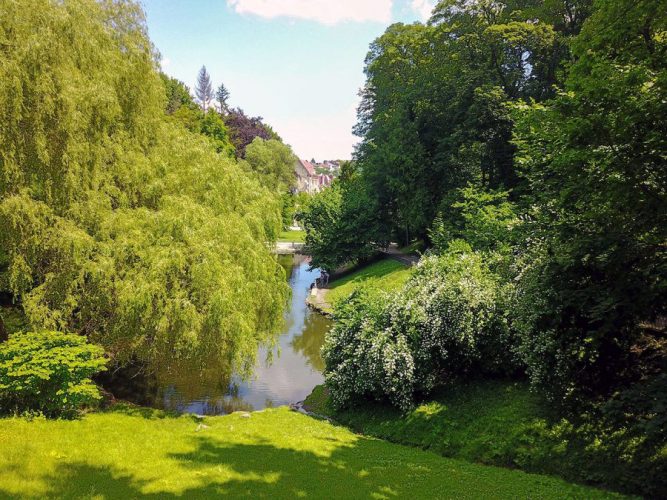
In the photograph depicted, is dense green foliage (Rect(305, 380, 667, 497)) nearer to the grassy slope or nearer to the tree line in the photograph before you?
the grassy slope

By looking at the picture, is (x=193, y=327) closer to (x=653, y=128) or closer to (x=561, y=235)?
(x=561, y=235)

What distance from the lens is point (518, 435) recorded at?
12.0m

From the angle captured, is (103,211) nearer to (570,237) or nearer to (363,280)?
(570,237)

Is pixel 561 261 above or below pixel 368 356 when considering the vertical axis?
above

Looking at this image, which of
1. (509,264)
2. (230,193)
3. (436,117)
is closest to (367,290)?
(509,264)


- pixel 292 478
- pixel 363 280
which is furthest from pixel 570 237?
pixel 363 280

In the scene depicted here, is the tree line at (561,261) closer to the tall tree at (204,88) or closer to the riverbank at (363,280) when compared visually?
Answer: the riverbank at (363,280)

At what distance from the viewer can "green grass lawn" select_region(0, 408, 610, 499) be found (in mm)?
7820

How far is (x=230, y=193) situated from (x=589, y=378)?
13.6 metres

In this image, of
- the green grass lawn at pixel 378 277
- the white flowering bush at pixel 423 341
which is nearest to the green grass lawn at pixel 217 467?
the white flowering bush at pixel 423 341

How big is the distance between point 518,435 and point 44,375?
40.8 feet

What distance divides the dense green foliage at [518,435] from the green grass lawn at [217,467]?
79 centimetres

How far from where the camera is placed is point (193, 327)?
13070 millimetres

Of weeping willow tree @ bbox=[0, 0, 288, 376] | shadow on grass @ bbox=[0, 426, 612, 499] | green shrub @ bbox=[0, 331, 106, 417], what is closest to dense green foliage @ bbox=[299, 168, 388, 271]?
weeping willow tree @ bbox=[0, 0, 288, 376]
